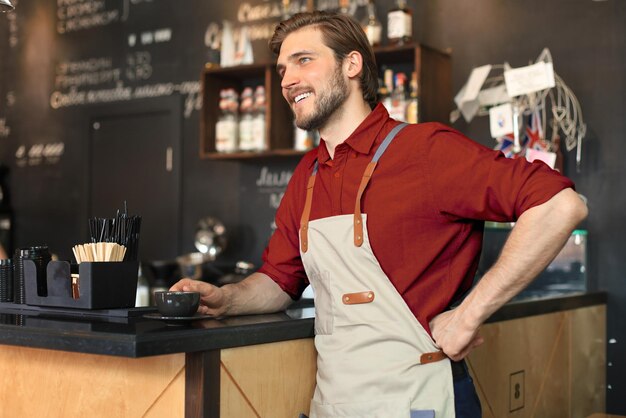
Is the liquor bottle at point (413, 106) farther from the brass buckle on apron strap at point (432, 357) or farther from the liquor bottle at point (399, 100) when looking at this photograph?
the brass buckle on apron strap at point (432, 357)

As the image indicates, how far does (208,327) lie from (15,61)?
486cm

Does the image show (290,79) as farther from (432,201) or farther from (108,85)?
(108,85)

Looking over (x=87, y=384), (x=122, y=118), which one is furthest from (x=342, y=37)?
(x=122, y=118)

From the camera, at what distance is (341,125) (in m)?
2.18

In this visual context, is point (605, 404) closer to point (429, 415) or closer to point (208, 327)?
point (429, 415)

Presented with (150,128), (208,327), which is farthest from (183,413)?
(150,128)

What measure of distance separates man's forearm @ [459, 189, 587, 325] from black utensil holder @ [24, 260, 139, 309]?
2.61ft

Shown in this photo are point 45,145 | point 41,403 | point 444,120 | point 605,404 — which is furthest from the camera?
point 45,145

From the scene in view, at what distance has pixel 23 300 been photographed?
2.23m

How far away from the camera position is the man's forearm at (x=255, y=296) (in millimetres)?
2165

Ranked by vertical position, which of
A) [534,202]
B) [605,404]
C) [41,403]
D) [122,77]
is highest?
[122,77]

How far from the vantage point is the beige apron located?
192 centimetres

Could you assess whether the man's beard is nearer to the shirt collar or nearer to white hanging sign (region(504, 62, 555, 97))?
the shirt collar

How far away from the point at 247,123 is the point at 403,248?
2727 millimetres
